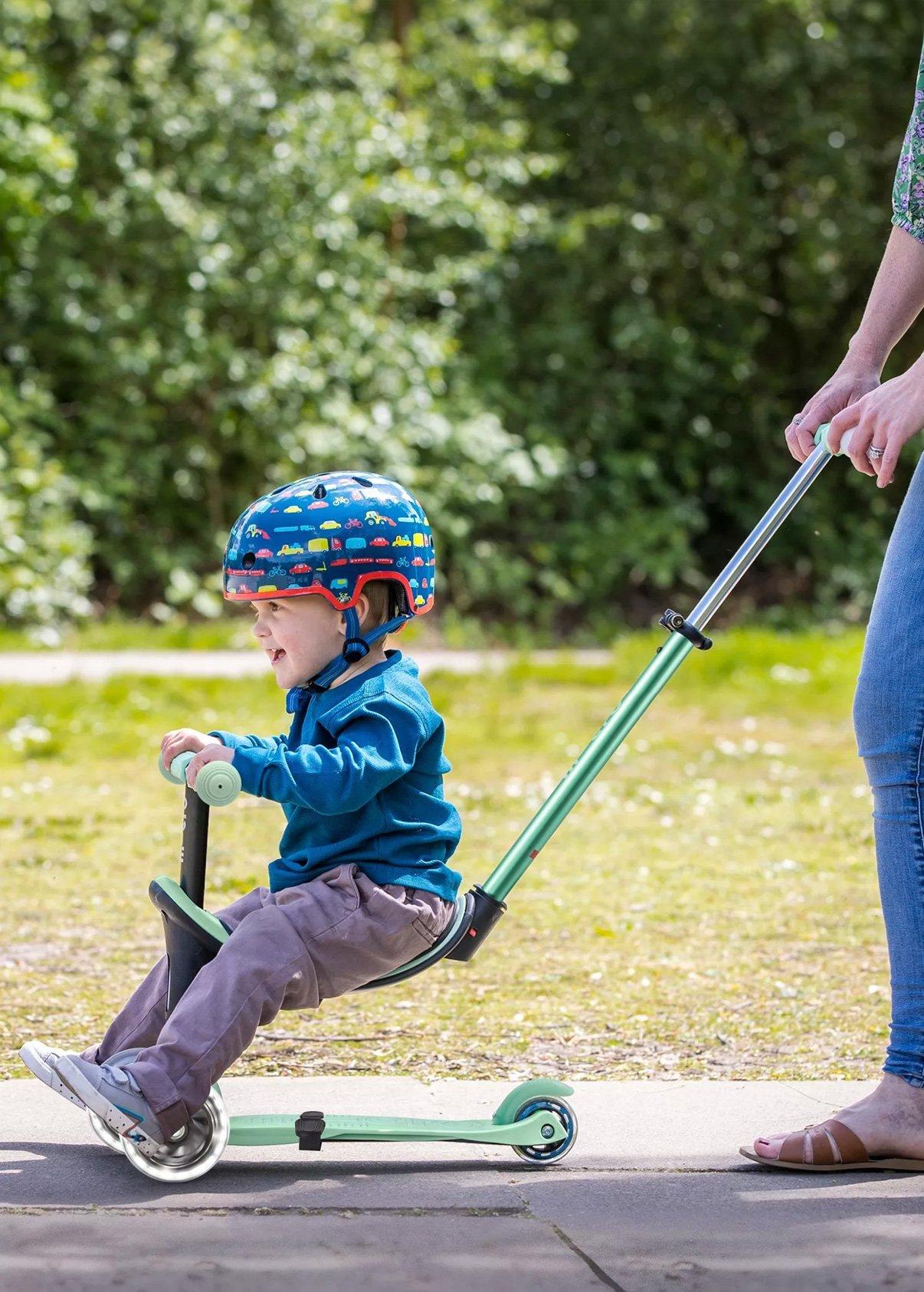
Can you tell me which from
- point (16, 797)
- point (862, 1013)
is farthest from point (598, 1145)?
point (16, 797)

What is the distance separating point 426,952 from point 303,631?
23.0 inches

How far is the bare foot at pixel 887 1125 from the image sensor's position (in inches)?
119

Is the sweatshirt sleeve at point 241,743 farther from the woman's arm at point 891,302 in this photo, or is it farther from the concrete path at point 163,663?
the concrete path at point 163,663

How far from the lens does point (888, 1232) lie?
8.89 ft

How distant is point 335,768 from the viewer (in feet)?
9.49

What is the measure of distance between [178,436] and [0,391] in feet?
4.46

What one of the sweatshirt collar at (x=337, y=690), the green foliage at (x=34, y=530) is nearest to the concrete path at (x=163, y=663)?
the green foliage at (x=34, y=530)

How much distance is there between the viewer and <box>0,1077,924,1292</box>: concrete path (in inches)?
97.9

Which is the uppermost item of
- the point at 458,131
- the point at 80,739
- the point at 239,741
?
the point at 458,131

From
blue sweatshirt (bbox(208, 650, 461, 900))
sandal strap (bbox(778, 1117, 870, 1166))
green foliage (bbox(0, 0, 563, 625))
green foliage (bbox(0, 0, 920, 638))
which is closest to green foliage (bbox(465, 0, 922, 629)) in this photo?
green foliage (bbox(0, 0, 920, 638))

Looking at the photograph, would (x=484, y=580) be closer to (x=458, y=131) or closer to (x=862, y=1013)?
(x=458, y=131)

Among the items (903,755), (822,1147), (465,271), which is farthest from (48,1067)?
(465,271)

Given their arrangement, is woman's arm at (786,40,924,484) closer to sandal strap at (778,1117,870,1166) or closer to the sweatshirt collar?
the sweatshirt collar

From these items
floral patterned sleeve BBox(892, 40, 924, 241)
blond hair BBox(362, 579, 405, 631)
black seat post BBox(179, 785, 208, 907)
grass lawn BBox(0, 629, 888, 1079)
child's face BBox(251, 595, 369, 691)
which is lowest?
grass lawn BBox(0, 629, 888, 1079)
